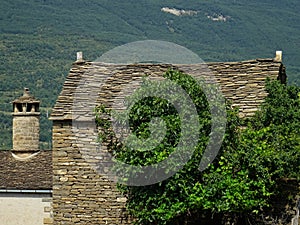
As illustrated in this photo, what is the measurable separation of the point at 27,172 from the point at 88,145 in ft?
31.1

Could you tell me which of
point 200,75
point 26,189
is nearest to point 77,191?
point 200,75

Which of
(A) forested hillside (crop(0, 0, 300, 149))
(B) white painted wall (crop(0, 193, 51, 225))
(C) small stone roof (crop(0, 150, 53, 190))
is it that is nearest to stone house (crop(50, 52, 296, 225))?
(C) small stone roof (crop(0, 150, 53, 190))

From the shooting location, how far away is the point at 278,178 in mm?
19219

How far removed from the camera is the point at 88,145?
842 inches

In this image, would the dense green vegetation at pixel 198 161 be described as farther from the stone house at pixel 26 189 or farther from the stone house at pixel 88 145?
the stone house at pixel 26 189

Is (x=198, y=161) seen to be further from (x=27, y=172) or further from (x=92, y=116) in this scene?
(x=27, y=172)

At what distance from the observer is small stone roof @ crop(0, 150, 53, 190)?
97.3 ft

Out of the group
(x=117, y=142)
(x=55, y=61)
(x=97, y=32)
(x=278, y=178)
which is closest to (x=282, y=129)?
(x=278, y=178)

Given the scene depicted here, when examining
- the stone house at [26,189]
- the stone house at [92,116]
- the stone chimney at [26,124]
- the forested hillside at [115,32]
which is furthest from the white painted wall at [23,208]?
the forested hillside at [115,32]

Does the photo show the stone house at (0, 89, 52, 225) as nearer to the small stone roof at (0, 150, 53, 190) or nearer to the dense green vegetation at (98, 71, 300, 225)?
the small stone roof at (0, 150, 53, 190)

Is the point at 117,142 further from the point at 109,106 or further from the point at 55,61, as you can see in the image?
the point at 55,61

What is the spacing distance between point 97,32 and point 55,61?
26.9 m

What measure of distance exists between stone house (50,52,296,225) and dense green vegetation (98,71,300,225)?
1038 millimetres

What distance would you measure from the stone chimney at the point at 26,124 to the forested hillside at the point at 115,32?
123ft
